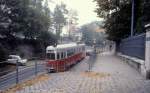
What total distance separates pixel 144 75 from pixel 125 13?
3021cm

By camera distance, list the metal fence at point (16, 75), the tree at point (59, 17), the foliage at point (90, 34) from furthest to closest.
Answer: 1. the foliage at point (90, 34)
2. the tree at point (59, 17)
3. the metal fence at point (16, 75)

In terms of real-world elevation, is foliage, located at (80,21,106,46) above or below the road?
above

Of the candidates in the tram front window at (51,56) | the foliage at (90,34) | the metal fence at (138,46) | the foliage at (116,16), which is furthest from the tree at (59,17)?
the metal fence at (138,46)

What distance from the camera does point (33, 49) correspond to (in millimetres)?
69500

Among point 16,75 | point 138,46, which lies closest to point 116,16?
point 138,46

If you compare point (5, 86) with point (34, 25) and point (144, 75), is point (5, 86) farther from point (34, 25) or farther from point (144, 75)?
point (34, 25)

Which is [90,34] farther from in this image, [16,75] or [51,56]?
[16,75]

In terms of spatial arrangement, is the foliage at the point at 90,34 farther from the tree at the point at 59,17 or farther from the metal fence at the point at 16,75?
the metal fence at the point at 16,75

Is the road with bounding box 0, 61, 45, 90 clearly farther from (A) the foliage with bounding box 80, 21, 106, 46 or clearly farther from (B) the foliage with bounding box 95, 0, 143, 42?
(A) the foliage with bounding box 80, 21, 106, 46

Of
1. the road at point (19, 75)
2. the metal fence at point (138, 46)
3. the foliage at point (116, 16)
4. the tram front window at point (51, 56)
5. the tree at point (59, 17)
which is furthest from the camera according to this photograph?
the tree at point (59, 17)

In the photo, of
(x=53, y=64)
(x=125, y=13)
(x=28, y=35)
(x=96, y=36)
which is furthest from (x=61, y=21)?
(x=53, y=64)

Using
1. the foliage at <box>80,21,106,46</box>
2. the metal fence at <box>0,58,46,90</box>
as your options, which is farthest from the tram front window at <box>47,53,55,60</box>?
the foliage at <box>80,21,106,46</box>

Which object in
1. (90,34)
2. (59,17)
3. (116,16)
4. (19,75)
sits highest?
(59,17)

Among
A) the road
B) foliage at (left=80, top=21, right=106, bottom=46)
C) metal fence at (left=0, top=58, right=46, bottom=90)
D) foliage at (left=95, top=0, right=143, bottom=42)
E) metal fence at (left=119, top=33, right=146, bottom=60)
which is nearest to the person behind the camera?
the road
